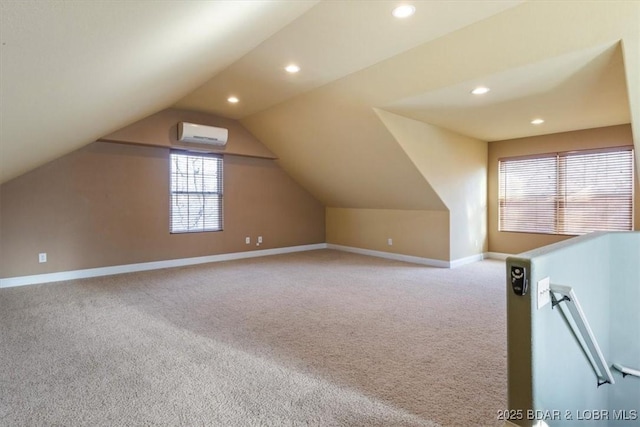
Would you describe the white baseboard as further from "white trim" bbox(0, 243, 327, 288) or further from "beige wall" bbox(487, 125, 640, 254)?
"white trim" bbox(0, 243, 327, 288)

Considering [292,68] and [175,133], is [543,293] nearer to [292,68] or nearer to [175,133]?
[292,68]

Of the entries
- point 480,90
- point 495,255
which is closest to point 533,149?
point 495,255

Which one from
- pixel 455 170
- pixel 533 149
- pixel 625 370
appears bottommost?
pixel 625 370

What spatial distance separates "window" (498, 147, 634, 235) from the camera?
5.02 metres

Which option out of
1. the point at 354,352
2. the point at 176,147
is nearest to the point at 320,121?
the point at 176,147

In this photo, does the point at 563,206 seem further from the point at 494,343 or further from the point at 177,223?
the point at 177,223

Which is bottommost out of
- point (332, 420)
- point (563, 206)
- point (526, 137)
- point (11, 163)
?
point (332, 420)

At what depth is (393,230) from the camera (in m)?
6.53

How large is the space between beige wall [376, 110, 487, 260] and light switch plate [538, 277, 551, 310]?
3.29m

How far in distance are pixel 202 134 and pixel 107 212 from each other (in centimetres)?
187

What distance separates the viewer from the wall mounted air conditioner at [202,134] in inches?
209

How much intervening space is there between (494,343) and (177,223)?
16.6ft

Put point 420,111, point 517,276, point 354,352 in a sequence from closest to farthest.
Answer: point 517,276
point 354,352
point 420,111

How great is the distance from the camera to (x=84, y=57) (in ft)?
5.51
